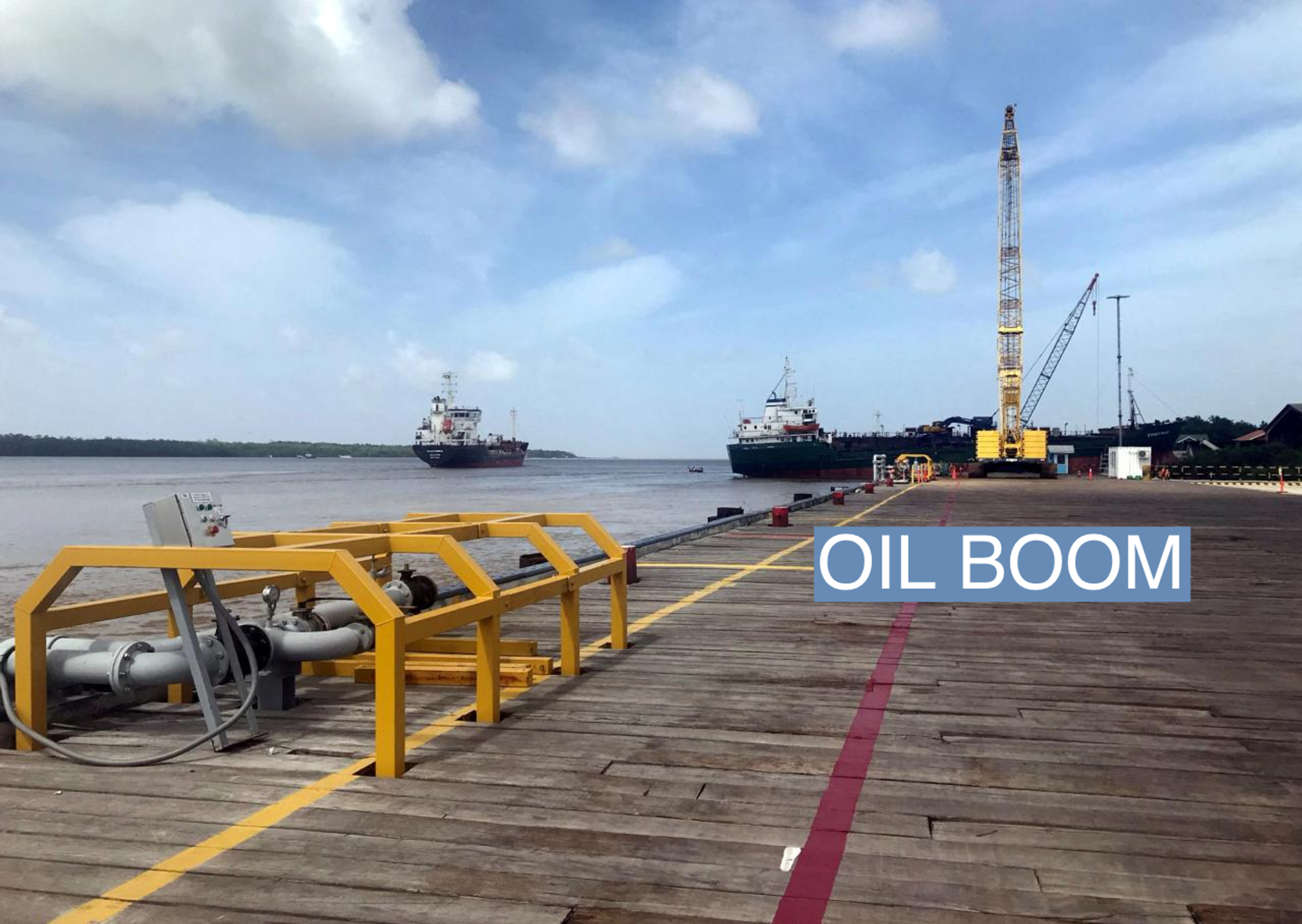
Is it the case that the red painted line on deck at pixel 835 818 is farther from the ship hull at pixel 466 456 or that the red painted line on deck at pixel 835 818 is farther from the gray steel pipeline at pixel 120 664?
the ship hull at pixel 466 456

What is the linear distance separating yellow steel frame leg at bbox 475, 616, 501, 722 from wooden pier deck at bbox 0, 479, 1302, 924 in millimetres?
131

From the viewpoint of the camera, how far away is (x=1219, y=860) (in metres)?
3.31

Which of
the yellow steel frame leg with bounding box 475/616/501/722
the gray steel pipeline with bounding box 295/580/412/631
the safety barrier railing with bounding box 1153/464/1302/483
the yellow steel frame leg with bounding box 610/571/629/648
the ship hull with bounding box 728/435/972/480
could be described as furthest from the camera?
the ship hull with bounding box 728/435/972/480

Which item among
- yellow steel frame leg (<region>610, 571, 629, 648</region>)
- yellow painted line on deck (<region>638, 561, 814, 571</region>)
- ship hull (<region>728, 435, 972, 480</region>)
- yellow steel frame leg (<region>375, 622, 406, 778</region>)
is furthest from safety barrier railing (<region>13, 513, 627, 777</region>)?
ship hull (<region>728, 435, 972, 480</region>)

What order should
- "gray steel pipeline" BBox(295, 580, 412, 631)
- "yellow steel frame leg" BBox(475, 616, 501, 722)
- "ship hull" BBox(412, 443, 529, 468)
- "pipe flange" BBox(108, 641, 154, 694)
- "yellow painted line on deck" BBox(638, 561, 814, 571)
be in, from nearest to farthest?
"pipe flange" BBox(108, 641, 154, 694), "yellow steel frame leg" BBox(475, 616, 501, 722), "gray steel pipeline" BBox(295, 580, 412, 631), "yellow painted line on deck" BBox(638, 561, 814, 571), "ship hull" BBox(412, 443, 529, 468)

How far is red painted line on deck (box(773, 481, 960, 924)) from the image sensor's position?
2986 mm

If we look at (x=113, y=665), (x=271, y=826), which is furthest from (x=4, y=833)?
(x=113, y=665)

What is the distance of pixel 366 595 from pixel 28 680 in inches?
78.8

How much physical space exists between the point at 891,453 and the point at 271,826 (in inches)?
3887

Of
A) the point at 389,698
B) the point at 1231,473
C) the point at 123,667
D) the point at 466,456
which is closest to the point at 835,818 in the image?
the point at 389,698

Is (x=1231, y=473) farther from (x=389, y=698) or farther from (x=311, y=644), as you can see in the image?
(x=389, y=698)

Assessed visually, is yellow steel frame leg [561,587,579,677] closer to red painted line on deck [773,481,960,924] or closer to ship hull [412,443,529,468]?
red painted line on deck [773,481,960,924]

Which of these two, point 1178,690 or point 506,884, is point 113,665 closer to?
point 506,884

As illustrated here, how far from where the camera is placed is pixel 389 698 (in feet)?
13.7
